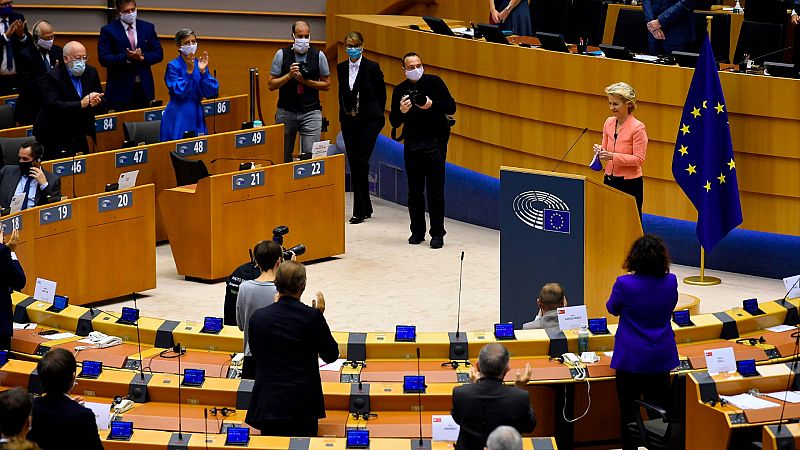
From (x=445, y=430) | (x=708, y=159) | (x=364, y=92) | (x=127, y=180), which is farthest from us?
(x=364, y=92)

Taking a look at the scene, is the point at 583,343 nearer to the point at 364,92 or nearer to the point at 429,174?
the point at 429,174

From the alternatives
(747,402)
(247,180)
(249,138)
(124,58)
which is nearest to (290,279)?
(747,402)

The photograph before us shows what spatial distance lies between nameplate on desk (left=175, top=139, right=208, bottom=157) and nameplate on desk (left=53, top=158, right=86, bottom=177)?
3.30 ft

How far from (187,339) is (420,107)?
15.2 feet

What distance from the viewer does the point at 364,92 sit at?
507 inches

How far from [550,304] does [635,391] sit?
0.78m

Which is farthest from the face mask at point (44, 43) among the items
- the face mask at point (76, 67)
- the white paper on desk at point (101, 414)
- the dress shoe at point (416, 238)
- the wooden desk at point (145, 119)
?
the white paper on desk at point (101, 414)

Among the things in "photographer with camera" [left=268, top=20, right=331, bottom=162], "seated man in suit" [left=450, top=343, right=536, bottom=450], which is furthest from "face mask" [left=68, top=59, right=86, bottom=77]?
"seated man in suit" [left=450, top=343, right=536, bottom=450]

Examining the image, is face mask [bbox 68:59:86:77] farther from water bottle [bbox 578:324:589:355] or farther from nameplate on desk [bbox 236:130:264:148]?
water bottle [bbox 578:324:589:355]

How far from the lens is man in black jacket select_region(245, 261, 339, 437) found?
6336 millimetres

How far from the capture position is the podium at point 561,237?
8.91 meters

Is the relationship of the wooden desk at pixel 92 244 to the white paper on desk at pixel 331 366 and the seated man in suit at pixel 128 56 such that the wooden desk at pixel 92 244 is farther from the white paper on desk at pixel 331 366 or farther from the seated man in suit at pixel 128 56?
the white paper on desk at pixel 331 366

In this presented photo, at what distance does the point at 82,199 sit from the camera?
10.3 metres

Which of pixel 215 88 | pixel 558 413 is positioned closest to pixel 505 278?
pixel 558 413
